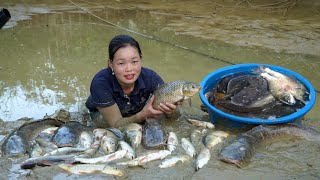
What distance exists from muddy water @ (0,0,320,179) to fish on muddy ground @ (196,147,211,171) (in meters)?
0.06

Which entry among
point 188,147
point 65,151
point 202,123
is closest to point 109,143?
point 65,151

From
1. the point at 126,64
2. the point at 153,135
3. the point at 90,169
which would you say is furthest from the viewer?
the point at 126,64

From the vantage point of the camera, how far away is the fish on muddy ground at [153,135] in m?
3.50

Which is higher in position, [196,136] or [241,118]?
[241,118]

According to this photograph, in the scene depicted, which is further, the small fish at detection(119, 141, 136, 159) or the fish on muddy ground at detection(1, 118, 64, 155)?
the fish on muddy ground at detection(1, 118, 64, 155)

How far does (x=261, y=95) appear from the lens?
13.0 feet

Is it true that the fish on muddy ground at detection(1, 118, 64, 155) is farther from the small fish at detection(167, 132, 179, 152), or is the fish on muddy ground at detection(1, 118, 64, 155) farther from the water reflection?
the small fish at detection(167, 132, 179, 152)

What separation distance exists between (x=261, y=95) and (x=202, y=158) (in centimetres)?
117

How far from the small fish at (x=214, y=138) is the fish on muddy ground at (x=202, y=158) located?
5.4 inches

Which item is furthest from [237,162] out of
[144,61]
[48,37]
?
[48,37]

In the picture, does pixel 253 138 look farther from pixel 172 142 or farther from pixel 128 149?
pixel 128 149

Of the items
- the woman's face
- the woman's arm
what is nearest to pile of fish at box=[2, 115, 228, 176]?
the woman's arm

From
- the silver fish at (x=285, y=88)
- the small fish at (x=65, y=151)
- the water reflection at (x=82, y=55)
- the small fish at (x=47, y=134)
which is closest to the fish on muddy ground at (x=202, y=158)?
the small fish at (x=65, y=151)

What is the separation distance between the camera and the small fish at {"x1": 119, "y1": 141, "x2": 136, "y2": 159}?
3255 mm
